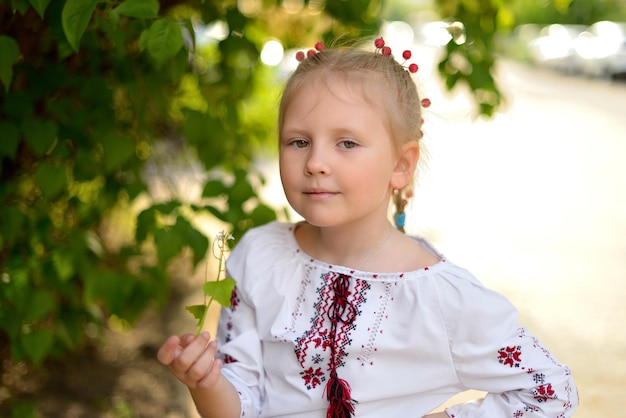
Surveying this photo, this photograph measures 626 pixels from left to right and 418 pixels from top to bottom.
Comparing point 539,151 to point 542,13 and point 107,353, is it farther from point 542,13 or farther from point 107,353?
point 542,13

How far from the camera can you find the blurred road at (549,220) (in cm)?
389

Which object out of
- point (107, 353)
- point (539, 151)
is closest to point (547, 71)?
point (539, 151)

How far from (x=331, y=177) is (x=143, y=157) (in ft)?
6.11

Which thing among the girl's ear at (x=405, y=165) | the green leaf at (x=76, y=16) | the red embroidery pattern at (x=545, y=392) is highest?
the green leaf at (x=76, y=16)

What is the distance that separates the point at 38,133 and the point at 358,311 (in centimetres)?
107

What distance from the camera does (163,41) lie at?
1580 mm

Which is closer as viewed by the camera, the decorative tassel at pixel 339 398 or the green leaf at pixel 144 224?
the decorative tassel at pixel 339 398

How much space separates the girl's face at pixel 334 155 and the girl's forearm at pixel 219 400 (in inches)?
15.0

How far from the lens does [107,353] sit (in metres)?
3.70

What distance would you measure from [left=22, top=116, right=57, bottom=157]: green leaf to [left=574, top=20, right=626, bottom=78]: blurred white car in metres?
15.9

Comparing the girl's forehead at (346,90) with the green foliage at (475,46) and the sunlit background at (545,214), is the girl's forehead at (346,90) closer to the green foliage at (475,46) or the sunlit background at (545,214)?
the sunlit background at (545,214)

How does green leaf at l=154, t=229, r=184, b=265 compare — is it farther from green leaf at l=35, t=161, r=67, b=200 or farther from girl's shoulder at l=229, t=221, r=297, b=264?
girl's shoulder at l=229, t=221, r=297, b=264

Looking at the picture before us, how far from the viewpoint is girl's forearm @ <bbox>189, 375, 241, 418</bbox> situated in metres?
1.54

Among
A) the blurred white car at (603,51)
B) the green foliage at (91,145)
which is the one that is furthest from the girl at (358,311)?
the blurred white car at (603,51)
